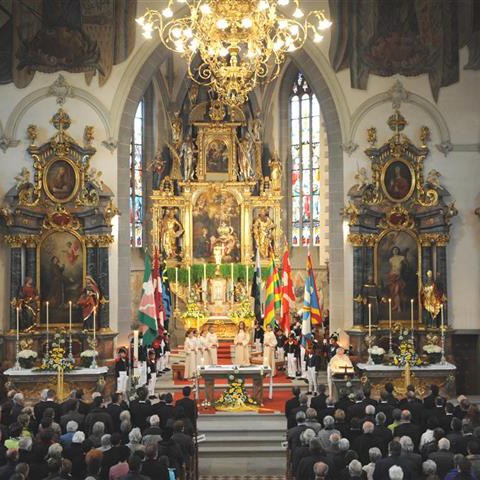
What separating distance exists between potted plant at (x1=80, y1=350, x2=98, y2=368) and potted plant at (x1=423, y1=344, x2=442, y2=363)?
27.4ft

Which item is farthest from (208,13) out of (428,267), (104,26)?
(428,267)

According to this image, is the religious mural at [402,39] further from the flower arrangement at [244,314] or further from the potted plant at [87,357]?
the potted plant at [87,357]

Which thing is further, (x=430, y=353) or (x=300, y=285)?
(x=300, y=285)

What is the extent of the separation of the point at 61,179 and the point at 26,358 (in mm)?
5048

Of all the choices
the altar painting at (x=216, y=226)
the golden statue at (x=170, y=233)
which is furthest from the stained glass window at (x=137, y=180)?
the altar painting at (x=216, y=226)

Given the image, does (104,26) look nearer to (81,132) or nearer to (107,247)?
(81,132)

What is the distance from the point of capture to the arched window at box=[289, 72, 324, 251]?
34875 millimetres

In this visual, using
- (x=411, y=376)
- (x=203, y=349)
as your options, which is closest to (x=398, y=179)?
(x=411, y=376)

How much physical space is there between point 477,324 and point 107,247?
408 inches

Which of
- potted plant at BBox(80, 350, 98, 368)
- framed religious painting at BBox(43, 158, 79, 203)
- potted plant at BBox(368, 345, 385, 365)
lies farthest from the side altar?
potted plant at BBox(368, 345, 385, 365)

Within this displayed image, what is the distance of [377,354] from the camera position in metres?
22.5

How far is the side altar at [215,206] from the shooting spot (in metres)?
32.4

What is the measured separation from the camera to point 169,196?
3312 cm

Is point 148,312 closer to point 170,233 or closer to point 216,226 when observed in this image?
point 170,233
